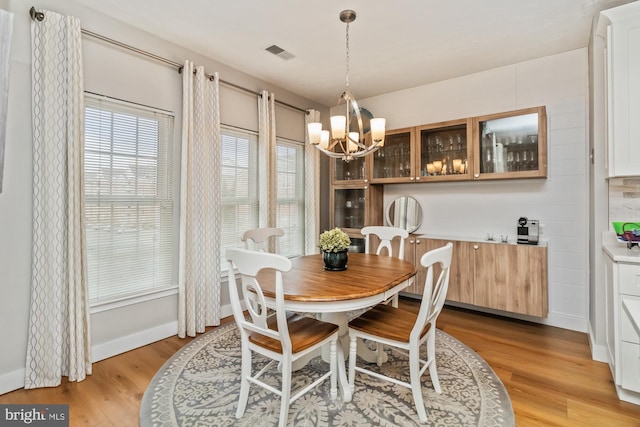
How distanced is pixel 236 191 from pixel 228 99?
978mm

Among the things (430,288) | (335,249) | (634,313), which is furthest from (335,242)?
(634,313)

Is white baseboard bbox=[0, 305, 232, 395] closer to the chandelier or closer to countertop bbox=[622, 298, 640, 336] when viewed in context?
the chandelier

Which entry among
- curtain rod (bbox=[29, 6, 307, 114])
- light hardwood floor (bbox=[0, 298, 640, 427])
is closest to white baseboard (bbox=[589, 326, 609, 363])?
light hardwood floor (bbox=[0, 298, 640, 427])

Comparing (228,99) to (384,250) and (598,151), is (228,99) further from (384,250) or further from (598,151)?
(598,151)

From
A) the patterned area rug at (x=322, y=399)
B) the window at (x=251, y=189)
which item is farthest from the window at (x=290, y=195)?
the patterned area rug at (x=322, y=399)

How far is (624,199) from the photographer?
7.99ft

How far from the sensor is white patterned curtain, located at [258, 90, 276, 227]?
3.70 m

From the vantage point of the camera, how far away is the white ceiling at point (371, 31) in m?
2.39

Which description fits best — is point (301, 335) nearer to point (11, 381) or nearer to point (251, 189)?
point (11, 381)

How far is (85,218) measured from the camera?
2400 mm

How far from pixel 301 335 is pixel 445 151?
2.70 metres

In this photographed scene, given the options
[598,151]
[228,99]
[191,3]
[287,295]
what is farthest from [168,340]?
[598,151]

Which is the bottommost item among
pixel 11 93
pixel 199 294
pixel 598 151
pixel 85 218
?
pixel 199 294

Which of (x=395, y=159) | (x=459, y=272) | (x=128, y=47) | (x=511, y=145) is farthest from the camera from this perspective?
(x=395, y=159)
